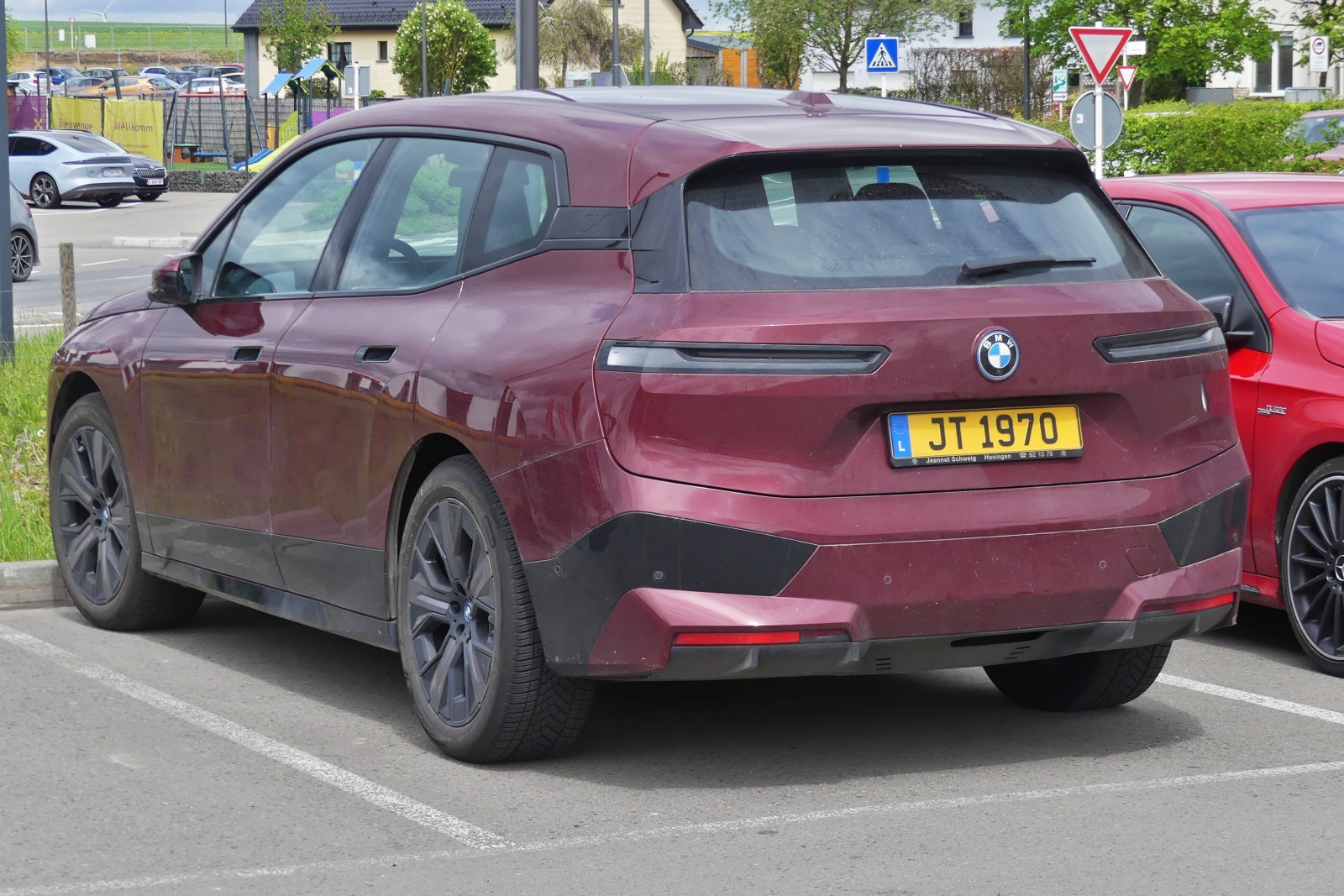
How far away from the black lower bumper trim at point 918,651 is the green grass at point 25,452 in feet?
13.8

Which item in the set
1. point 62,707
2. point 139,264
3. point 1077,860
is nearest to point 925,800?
point 1077,860

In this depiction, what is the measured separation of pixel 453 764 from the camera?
5.23 meters

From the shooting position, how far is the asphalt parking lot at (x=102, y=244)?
2245cm

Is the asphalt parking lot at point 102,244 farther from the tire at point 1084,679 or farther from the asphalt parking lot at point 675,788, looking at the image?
the tire at point 1084,679

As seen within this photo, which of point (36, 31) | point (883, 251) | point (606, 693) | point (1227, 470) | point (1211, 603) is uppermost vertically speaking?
point (36, 31)

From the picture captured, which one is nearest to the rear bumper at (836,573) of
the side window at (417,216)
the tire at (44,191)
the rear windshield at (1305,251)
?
the side window at (417,216)

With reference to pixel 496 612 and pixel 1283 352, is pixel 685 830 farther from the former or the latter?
pixel 1283 352

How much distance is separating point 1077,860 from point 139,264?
25735 mm

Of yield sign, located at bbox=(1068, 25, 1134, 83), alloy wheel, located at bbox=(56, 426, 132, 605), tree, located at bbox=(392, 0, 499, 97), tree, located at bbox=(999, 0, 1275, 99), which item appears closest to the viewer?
alloy wheel, located at bbox=(56, 426, 132, 605)

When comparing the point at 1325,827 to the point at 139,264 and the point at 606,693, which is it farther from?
the point at 139,264

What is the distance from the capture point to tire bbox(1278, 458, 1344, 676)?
6.50m

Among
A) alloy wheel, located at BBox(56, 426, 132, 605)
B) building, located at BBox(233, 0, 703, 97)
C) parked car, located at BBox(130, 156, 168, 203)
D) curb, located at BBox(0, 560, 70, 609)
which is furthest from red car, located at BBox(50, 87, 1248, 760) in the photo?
building, located at BBox(233, 0, 703, 97)

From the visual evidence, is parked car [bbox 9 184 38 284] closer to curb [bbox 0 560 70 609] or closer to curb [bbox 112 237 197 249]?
curb [bbox 112 237 197 249]

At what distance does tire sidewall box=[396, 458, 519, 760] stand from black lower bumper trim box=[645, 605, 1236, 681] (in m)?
0.45
